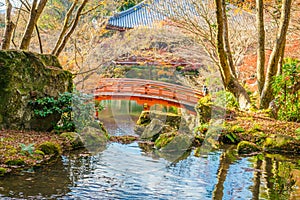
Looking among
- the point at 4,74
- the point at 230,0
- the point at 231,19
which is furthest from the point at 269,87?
the point at 4,74

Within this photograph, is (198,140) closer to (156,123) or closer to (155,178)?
(156,123)

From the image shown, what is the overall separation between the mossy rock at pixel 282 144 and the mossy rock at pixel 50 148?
4.84 meters

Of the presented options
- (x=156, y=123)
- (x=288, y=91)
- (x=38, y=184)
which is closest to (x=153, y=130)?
(x=156, y=123)

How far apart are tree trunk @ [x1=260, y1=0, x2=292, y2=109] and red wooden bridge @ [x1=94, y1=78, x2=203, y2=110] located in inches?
153

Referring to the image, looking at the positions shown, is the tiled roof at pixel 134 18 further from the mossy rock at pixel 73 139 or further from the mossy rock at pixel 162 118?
the mossy rock at pixel 73 139

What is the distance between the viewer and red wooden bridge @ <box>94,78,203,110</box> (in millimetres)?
15547

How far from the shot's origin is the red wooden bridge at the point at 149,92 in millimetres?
15547

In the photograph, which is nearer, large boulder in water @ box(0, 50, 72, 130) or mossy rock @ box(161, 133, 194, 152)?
large boulder in water @ box(0, 50, 72, 130)

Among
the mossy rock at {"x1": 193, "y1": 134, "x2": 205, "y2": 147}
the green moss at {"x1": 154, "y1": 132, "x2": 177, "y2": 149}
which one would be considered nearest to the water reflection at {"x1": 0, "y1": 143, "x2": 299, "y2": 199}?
the green moss at {"x1": 154, "y1": 132, "x2": 177, "y2": 149}

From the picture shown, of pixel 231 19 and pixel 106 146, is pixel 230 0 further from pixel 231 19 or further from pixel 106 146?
pixel 106 146

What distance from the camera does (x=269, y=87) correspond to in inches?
447

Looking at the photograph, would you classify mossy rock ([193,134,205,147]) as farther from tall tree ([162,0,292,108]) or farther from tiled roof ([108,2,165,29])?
tiled roof ([108,2,165,29])

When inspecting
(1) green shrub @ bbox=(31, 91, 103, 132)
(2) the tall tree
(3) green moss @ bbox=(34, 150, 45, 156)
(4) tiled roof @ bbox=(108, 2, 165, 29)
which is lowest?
(3) green moss @ bbox=(34, 150, 45, 156)

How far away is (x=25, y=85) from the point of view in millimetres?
8789
